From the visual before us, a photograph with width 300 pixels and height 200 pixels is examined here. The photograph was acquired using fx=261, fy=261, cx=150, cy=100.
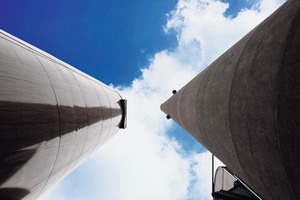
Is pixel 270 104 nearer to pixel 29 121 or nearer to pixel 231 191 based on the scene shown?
pixel 29 121

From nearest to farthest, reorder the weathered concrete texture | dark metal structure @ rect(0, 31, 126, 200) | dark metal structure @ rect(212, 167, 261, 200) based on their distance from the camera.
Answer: the weathered concrete texture → dark metal structure @ rect(0, 31, 126, 200) → dark metal structure @ rect(212, 167, 261, 200)

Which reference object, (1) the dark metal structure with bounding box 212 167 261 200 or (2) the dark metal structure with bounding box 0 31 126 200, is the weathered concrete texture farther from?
(1) the dark metal structure with bounding box 212 167 261 200

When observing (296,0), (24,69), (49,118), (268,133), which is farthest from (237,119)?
(24,69)

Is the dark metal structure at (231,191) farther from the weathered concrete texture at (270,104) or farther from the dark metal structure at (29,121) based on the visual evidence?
the dark metal structure at (29,121)

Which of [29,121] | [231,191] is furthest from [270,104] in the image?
[231,191]

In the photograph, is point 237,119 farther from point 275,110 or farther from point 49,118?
point 49,118

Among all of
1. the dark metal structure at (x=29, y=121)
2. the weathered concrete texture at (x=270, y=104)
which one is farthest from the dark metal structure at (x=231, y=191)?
the dark metal structure at (x=29, y=121)

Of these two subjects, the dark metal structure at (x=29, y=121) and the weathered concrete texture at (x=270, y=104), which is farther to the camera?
the dark metal structure at (x=29, y=121)

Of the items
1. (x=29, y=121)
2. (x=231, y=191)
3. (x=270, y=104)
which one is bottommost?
(x=231, y=191)

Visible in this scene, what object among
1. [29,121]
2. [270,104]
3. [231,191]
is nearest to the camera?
[270,104]

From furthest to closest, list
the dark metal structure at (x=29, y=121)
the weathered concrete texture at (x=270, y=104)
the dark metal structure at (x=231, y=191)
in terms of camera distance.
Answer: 1. the dark metal structure at (x=231, y=191)
2. the dark metal structure at (x=29, y=121)
3. the weathered concrete texture at (x=270, y=104)

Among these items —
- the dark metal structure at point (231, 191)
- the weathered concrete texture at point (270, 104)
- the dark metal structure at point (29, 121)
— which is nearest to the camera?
the weathered concrete texture at point (270, 104)

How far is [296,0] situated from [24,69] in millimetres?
7176

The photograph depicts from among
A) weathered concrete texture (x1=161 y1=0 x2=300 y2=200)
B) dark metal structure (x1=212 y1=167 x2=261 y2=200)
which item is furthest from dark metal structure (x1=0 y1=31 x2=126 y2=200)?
dark metal structure (x1=212 y1=167 x2=261 y2=200)
